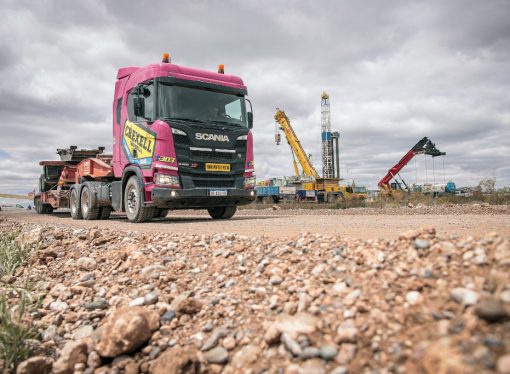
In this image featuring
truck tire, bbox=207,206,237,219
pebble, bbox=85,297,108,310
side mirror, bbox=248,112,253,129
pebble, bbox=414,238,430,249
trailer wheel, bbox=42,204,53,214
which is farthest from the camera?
trailer wheel, bbox=42,204,53,214

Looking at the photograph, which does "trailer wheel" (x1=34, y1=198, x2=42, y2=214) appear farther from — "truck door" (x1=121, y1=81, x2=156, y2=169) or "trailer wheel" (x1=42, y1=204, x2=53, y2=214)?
"truck door" (x1=121, y1=81, x2=156, y2=169)

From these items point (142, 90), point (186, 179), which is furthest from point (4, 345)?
point (142, 90)

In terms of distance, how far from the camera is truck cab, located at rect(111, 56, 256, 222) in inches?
361

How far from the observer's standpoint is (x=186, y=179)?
30.8ft

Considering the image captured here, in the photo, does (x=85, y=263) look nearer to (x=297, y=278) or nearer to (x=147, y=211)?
(x=297, y=278)

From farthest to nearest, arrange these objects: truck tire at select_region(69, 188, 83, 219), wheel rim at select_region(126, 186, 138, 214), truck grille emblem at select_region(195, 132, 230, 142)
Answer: truck tire at select_region(69, 188, 83, 219) < wheel rim at select_region(126, 186, 138, 214) < truck grille emblem at select_region(195, 132, 230, 142)

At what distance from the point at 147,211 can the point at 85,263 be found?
4737mm

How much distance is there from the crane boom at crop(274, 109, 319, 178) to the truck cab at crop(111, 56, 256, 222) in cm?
2390

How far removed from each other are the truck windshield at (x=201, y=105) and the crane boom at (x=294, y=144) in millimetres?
24213

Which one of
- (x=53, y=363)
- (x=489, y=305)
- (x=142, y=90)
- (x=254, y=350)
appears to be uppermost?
(x=142, y=90)

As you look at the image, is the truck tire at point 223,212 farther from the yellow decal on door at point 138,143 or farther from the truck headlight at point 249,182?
the yellow decal on door at point 138,143

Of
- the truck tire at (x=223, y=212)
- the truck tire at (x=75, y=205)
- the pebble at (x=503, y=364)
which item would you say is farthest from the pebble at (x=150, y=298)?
the truck tire at (x=75, y=205)

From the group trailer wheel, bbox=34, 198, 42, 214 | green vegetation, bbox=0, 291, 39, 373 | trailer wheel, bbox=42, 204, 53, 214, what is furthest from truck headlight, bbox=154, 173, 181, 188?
trailer wheel, bbox=34, 198, 42, 214

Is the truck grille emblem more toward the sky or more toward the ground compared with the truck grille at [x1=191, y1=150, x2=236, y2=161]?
more toward the sky
